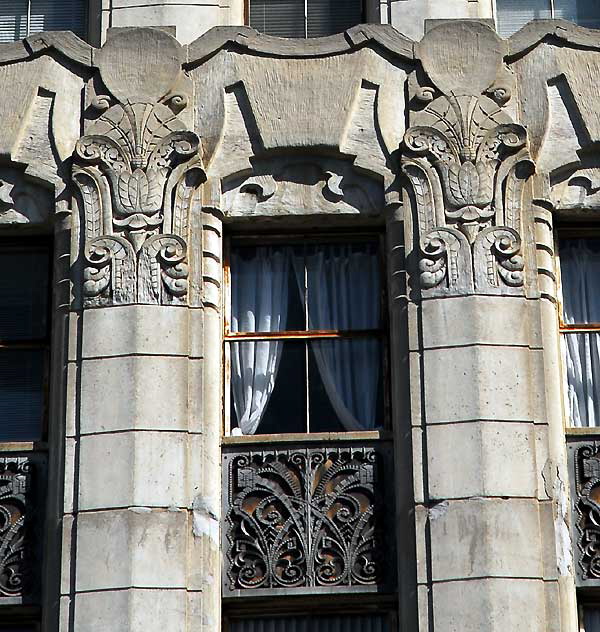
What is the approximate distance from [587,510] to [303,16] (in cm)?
651

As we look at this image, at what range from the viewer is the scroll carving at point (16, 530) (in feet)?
63.9

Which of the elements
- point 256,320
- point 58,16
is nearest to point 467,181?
point 256,320

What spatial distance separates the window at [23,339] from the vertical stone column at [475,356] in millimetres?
3886

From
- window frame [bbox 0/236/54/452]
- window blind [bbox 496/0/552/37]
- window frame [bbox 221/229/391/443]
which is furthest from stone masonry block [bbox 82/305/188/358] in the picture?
window blind [bbox 496/0/552/37]

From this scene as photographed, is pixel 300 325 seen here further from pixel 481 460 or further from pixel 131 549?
pixel 131 549

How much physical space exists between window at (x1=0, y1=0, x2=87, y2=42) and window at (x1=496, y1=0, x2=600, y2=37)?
4692mm

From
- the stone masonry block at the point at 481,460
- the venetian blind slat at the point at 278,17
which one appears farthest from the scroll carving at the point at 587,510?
the venetian blind slat at the point at 278,17

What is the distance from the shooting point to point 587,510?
63.9 ft

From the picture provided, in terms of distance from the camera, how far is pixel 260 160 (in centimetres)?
2077

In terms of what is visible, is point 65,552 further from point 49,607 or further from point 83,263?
point 83,263

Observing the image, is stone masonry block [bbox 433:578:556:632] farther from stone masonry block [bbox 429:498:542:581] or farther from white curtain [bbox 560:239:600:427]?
white curtain [bbox 560:239:600:427]

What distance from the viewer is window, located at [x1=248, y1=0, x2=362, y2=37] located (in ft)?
72.6

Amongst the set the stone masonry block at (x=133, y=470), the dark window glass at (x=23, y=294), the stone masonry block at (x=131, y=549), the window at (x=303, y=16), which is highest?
the window at (x=303, y=16)

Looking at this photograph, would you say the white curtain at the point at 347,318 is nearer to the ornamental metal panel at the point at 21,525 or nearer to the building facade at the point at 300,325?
the building facade at the point at 300,325
